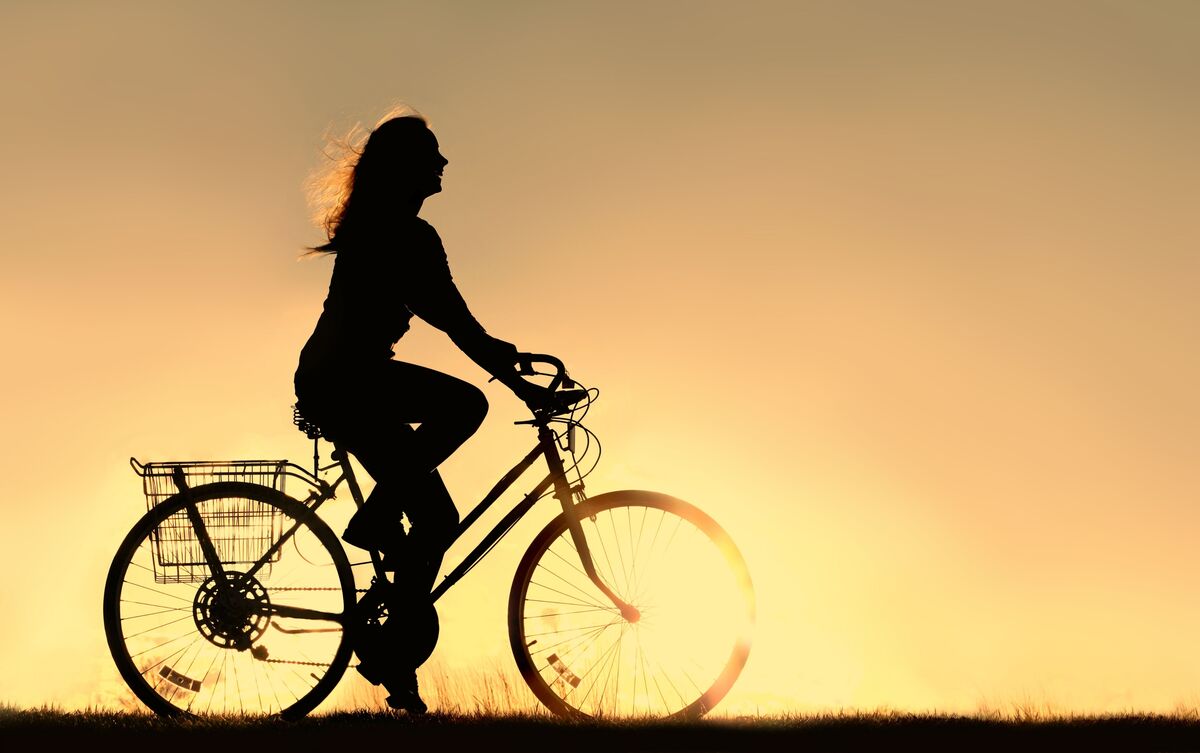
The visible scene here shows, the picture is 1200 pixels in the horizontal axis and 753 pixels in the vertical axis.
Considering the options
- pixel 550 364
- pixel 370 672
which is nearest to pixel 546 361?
pixel 550 364

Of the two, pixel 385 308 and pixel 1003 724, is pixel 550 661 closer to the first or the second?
pixel 385 308

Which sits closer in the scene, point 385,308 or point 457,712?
point 385,308

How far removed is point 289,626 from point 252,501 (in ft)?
2.38

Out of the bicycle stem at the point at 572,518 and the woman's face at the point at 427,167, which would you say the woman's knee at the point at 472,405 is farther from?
the woman's face at the point at 427,167

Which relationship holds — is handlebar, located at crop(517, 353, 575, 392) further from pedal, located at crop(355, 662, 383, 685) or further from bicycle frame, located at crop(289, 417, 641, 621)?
pedal, located at crop(355, 662, 383, 685)

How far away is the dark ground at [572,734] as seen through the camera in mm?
6816

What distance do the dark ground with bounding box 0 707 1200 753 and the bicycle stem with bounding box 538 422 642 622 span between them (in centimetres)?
60

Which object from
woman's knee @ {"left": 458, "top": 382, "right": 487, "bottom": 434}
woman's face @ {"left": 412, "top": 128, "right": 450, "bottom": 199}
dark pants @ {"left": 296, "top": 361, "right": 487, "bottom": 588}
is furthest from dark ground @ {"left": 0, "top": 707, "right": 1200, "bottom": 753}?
woman's face @ {"left": 412, "top": 128, "right": 450, "bottom": 199}

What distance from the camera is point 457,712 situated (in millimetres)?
7645

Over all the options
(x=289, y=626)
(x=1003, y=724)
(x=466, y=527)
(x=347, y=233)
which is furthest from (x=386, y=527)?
(x=1003, y=724)

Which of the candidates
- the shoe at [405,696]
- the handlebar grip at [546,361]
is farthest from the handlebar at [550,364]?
the shoe at [405,696]

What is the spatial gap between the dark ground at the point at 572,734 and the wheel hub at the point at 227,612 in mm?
456

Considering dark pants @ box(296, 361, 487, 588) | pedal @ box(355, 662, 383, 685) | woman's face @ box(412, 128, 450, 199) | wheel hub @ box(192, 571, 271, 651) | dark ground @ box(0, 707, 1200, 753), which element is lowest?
dark ground @ box(0, 707, 1200, 753)

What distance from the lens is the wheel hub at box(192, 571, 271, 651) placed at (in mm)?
7586
